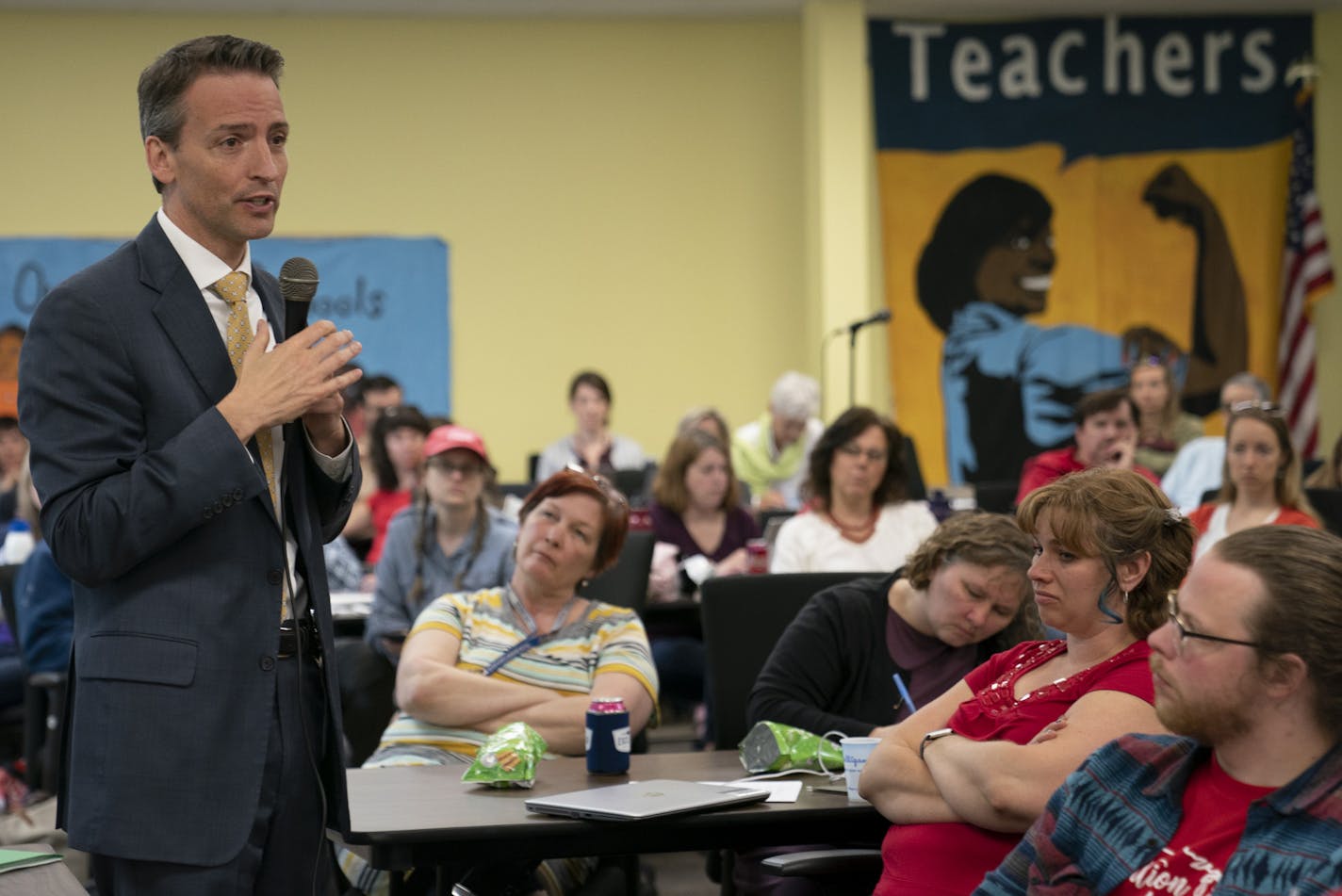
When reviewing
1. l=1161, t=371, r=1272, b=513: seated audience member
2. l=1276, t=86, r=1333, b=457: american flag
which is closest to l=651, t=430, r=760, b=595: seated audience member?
l=1161, t=371, r=1272, b=513: seated audience member

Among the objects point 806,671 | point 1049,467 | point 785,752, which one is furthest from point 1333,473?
point 785,752

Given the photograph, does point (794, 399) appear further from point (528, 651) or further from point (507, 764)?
point (507, 764)

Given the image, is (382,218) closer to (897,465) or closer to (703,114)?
(703,114)

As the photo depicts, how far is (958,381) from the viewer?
8.60 m

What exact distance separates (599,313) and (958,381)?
6.87 feet

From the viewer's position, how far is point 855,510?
4.64 m

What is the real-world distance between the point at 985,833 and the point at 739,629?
106 cm

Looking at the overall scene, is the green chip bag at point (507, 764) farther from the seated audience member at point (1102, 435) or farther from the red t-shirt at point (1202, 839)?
the seated audience member at point (1102, 435)

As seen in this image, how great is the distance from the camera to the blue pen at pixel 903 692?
264cm

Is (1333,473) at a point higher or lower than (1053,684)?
higher

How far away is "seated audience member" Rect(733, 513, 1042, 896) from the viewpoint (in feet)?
8.68

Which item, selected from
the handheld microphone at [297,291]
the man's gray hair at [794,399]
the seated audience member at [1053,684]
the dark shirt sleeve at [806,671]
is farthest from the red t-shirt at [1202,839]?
the man's gray hair at [794,399]

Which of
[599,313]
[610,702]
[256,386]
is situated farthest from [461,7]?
[256,386]

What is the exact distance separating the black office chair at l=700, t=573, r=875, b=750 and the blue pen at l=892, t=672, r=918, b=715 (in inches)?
12.8
